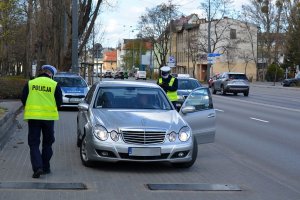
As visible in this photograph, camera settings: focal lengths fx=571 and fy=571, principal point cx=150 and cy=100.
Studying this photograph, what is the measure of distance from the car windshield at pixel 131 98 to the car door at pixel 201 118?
Result: 45 centimetres

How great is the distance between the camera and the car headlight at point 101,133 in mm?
9195

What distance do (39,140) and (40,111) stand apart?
456mm

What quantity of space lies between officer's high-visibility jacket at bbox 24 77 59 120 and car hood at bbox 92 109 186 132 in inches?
39.7

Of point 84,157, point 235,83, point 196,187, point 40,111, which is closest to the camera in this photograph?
point 196,187

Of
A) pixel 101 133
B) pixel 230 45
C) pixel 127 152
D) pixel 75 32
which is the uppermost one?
pixel 230 45

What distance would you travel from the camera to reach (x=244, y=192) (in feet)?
26.0

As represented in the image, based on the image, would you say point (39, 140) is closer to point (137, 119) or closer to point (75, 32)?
point (137, 119)

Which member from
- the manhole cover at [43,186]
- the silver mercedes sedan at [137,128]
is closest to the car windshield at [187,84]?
the silver mercedes sedan at [137,128]

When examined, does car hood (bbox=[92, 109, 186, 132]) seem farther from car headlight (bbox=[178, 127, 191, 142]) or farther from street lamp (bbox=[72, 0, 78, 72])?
street lamp (bbox=[72, 0, 78, 72])

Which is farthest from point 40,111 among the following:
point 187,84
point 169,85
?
point 187,84

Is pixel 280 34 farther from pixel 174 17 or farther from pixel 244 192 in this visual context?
pixel 244 192

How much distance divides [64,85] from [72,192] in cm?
1703

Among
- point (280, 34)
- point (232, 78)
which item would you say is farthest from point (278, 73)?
point (232, 78)

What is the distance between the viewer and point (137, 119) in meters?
9.52
